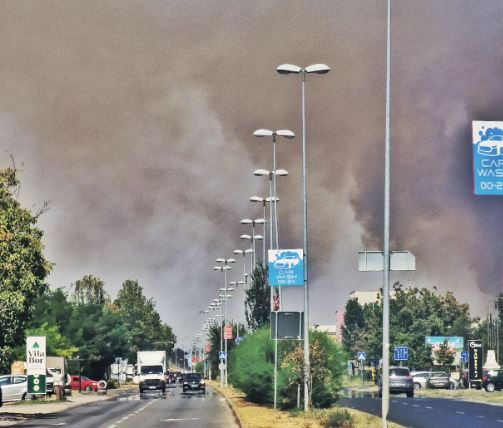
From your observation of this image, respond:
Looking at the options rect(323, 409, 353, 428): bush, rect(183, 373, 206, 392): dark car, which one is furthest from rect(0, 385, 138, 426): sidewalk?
rect(183, 373, 206, 392): dark car

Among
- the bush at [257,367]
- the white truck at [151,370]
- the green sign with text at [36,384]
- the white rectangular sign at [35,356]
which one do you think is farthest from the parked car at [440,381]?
the white rectangular sign at [35,356]

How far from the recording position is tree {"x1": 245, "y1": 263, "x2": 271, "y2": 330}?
7469cm

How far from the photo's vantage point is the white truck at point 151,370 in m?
93.2

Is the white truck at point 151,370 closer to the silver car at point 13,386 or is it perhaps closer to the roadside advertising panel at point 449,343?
the silver car at point 13,386

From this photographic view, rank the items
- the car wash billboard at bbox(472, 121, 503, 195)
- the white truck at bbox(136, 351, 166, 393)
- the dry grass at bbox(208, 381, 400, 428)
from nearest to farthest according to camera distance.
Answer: the car wash billboard at bbox(472, 121, 503, 195)
the dry grass at bbox(208, 381, 400, 428)
the white truck at bbox(136, 351, 166, 393)

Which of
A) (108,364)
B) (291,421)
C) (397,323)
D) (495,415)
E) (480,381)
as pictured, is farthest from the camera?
(397,323)

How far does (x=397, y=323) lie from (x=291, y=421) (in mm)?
117917

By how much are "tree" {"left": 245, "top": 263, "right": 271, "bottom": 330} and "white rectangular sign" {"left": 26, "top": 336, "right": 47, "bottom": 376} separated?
20.1 m

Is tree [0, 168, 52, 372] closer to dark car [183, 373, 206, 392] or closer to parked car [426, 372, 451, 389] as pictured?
dark car [183, 373, 206, 392]

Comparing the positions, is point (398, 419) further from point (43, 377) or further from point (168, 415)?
point (43, 377)

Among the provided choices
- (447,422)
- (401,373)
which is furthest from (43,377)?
(401,373)

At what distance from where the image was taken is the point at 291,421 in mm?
38406

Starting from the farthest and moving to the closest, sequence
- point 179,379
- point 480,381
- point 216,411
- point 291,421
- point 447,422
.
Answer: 1. point 179,379
2. point 480,381
3. point 216,411
4. point 447,422
5. point 291,421

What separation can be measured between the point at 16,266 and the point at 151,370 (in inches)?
1984
